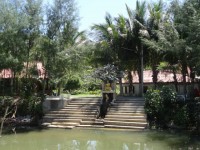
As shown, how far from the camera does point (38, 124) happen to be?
66.5ft

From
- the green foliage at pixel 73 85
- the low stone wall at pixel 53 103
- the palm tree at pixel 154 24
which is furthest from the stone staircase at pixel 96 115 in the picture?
the green foliage at pixel 73 85

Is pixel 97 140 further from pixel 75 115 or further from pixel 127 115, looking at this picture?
pixel 75 115

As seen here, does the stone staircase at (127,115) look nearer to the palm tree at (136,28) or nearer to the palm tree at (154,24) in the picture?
the palm tree at (136,28)

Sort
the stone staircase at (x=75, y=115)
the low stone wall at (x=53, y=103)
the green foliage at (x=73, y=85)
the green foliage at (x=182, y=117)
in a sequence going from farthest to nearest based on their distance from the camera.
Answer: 1. the green foliage at (x=73, y=85)
2. the low stone wall at (x=53, y=103)
3. the stone staircase at (x=75, y=115)
4. the green foliage at (x=182, y=117)

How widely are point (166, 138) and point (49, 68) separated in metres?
9.29

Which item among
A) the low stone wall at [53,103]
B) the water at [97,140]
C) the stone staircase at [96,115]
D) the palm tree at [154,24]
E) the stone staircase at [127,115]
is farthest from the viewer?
the palm tree at [154,24]

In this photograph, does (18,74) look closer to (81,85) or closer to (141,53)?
(141,53)

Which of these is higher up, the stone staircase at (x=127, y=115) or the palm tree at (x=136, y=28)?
the palm tree at (x=136, y=28)

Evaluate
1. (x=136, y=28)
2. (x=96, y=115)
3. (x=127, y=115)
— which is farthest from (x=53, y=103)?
(x=136, y=28)

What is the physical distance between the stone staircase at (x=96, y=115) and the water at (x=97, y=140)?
98 cm

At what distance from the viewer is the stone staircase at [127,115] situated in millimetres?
18359

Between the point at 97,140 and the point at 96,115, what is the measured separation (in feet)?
13.5

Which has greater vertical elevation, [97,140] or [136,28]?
[136,28]

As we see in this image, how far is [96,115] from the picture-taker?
65.7 feet
